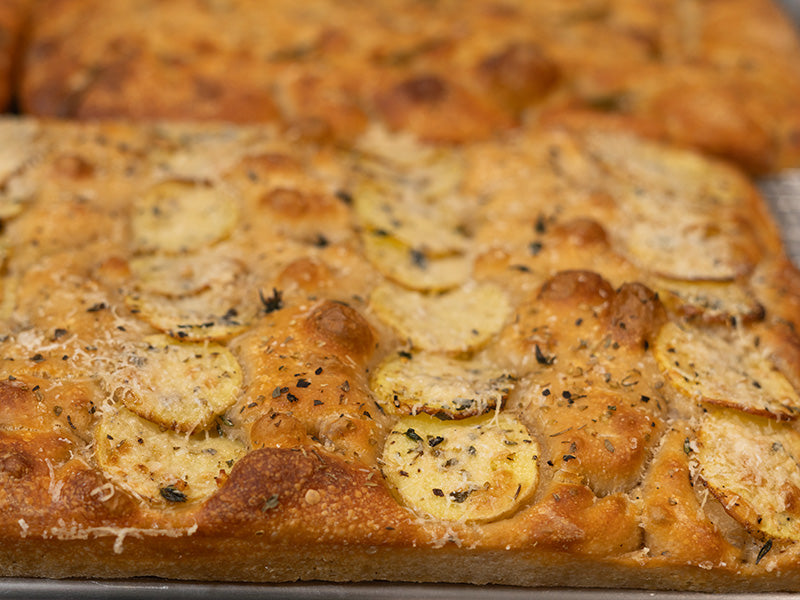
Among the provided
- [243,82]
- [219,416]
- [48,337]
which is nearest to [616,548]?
[219,416]

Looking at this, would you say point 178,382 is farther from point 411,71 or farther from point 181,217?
point 411,71

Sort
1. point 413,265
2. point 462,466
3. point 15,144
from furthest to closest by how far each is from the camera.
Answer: point 15,144
point 413,265
point 462,466

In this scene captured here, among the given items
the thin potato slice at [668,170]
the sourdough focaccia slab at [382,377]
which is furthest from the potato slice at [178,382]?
the thin potato slice at [668,170]

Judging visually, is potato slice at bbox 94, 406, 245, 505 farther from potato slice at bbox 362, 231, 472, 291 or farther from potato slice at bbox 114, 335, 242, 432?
potato slice at bbox 362, 231, 472, 291

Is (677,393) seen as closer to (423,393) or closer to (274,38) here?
(423,393)

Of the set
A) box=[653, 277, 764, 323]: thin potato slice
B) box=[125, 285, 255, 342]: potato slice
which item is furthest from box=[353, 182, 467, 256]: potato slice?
box=[653, 277, 764, 323]: thin potato slice

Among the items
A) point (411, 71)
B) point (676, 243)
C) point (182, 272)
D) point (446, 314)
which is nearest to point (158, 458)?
point (182, 272)
